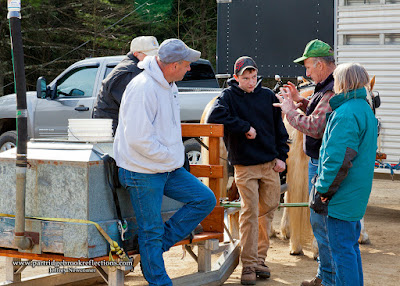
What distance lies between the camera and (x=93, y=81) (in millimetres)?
10453

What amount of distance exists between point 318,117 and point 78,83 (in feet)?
21.8

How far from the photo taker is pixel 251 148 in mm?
5676

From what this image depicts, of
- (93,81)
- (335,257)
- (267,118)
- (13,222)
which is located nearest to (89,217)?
(13,222)

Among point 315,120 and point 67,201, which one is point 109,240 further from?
point 315,120

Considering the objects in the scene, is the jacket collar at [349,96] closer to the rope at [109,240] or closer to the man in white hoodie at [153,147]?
the man in white hoodie at [153,147]

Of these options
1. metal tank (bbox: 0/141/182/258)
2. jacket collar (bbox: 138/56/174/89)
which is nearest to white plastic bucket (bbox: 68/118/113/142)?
metal tank (bbox: 0/141/182/258)

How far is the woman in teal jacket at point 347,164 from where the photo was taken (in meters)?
4.09

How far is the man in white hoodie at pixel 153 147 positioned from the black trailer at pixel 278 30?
240 inches

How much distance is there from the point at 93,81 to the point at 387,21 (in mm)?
4651

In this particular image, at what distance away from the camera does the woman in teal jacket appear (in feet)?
13.4

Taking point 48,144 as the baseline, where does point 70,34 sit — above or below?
above

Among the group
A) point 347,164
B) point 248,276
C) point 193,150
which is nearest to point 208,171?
point 248,276

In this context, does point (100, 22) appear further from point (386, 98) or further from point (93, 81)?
point (386, 98)

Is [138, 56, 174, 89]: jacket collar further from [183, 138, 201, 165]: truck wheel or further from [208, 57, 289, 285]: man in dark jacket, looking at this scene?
[183, 138, 201, 165]: truck wheel
